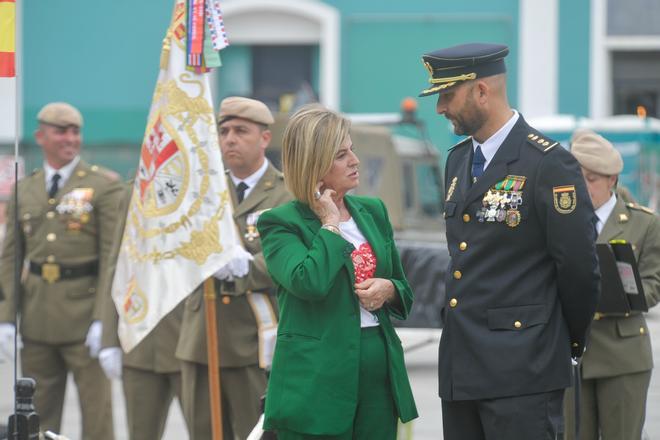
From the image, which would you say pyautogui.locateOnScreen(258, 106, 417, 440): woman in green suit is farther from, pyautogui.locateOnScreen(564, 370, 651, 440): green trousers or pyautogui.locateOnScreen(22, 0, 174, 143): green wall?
pyautogui.locateOnScreen(22, 0, 174, 143): green wall

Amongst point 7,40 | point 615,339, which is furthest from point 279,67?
point 7,40

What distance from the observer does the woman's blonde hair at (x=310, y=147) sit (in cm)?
415

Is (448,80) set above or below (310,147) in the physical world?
above

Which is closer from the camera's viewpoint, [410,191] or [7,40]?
[7,40]

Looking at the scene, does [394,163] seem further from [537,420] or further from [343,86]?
[343,86]

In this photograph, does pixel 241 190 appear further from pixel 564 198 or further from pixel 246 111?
pixel 564 198

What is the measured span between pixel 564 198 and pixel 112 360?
9.15 ft

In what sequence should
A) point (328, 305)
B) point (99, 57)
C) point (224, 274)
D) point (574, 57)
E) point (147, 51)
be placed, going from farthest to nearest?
point (99, 57) → point (147, 51) → point (574, 57) → point (224, 274) → point (328, 305)

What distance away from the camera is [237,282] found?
218 inches

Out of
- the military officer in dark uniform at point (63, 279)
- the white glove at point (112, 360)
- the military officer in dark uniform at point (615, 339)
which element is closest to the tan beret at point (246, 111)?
the white glove at point (112, 360)

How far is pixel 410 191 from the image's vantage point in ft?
37.5

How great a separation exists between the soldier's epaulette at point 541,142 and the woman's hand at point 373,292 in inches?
24.7

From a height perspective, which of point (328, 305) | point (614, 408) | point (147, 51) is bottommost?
point (614, 408)

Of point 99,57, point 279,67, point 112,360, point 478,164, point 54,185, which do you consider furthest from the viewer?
point 279,67
